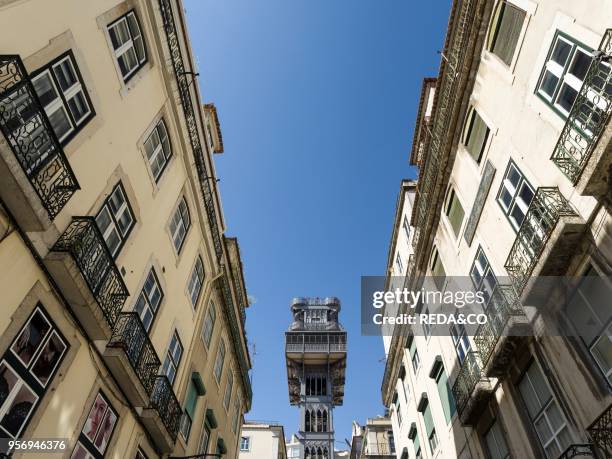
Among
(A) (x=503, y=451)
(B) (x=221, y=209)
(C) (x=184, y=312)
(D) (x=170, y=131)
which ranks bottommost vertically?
(A) (x=503, y=451)

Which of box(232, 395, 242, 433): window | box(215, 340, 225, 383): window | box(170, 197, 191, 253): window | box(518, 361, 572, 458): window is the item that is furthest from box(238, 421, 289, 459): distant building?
box(518, 361, 572, 458): window

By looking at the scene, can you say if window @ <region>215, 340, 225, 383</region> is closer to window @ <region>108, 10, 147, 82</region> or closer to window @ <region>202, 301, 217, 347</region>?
window @ <region>202, 301, 217, 347</region>

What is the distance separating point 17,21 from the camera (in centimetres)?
658

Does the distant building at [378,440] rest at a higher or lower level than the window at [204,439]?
higher

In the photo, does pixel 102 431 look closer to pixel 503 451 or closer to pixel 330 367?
pixel 503 451

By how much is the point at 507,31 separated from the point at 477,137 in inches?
112

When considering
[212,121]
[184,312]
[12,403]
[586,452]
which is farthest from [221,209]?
[586,452]

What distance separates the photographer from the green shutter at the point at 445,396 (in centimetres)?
1450

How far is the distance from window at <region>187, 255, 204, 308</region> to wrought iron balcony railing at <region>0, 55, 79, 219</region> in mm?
7401

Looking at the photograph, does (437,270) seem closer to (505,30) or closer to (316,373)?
(505,30)

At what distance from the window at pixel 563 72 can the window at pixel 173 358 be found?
11.2m

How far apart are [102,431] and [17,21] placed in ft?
24.2

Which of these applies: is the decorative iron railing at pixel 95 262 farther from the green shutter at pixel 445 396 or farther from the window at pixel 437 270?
the green shutter at pixel 445 396

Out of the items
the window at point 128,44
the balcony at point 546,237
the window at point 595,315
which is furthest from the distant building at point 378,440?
the window at point 128,44
